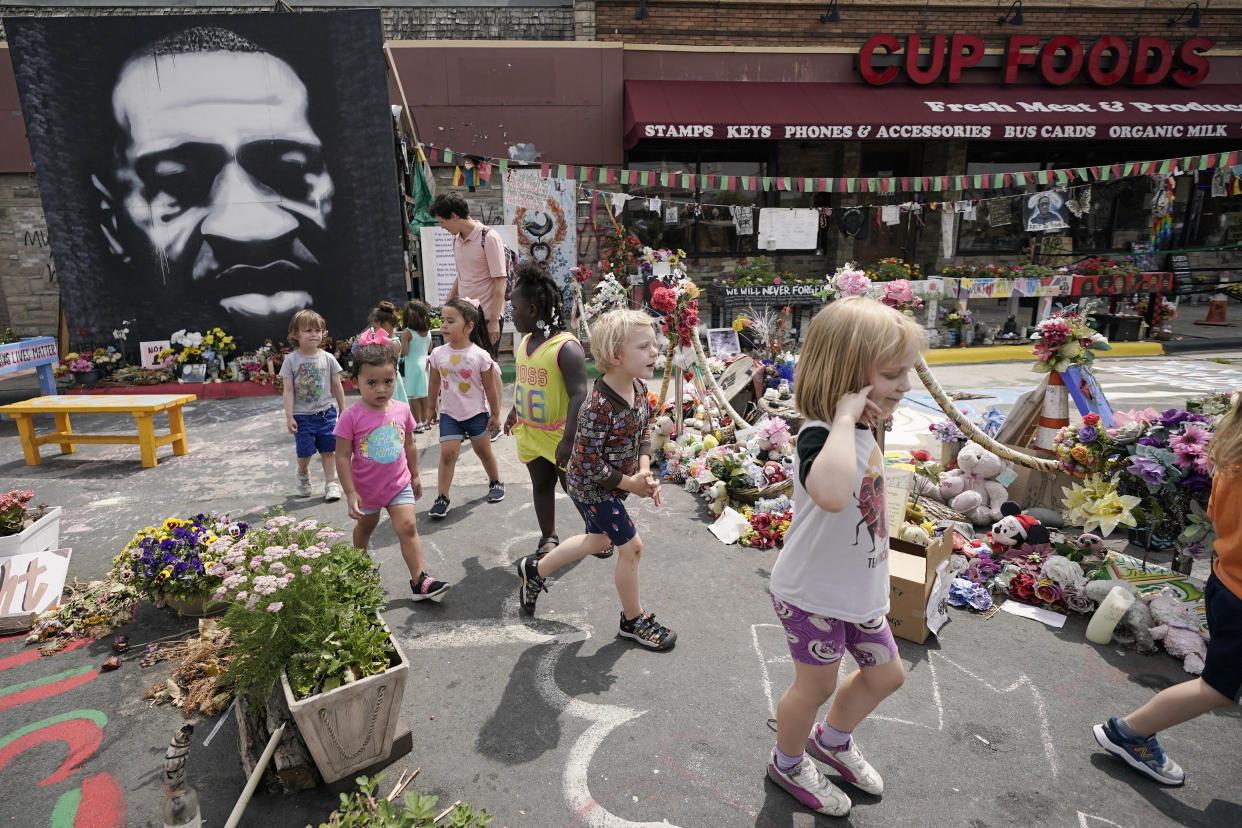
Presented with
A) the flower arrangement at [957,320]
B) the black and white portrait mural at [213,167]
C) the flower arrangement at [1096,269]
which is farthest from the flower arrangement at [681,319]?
the flower arrangement at [1096,269]

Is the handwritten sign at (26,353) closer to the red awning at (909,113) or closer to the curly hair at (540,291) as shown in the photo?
the curly hair at (540,291)

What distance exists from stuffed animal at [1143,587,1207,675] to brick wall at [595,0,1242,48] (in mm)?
13397

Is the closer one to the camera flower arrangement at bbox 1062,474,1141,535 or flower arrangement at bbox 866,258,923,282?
flower arrangement at bbox 1062,474,1141,535

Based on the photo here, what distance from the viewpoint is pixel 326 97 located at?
1012 cm

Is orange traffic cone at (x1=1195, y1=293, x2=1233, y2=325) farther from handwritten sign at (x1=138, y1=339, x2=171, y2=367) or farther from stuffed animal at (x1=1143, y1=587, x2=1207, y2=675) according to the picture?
handwritten sign at (x1=138, y1=339, x2=171, y2=367)

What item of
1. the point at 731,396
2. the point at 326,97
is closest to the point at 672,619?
the point at 731,396

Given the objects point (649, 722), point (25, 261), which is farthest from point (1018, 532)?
point (25, 261)

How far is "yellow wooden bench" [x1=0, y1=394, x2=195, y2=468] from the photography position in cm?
666

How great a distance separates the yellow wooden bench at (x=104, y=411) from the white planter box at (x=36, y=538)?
7.91ft

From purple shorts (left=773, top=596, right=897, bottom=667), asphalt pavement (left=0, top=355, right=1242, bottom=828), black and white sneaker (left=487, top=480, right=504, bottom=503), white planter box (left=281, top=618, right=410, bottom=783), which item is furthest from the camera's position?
black and white sneaker (left=487, top=480, right=504, bottom=503)

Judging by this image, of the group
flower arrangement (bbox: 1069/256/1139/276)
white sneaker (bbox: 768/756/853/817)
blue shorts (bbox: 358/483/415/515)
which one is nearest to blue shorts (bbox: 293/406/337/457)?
blue shorts (bbox: 358/483/415/515)

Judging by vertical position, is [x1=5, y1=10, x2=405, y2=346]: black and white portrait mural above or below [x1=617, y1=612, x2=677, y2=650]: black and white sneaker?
above

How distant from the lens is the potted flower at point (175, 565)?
3.69 m

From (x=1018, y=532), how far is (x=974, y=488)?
79 cm
